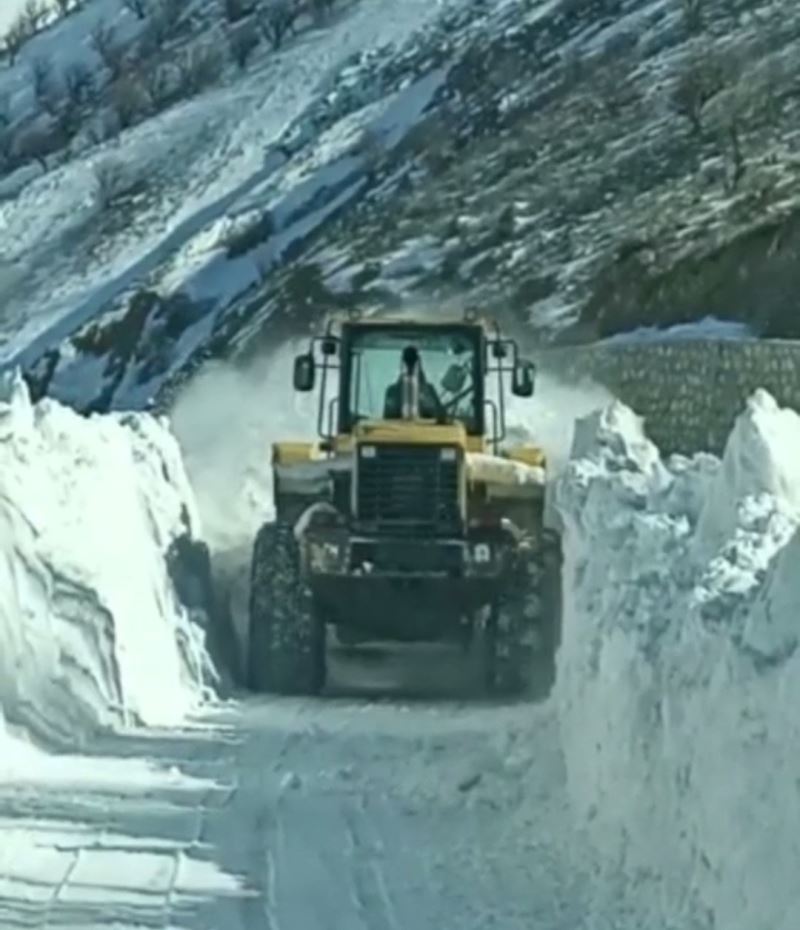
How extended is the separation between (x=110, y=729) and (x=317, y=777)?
2.09 meters

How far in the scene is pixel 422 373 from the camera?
1905 centimetres

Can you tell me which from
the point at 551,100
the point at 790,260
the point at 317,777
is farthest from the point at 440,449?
the point at 551,100

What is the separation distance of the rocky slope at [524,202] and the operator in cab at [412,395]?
102 ft

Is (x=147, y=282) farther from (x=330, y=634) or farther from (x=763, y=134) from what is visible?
(x=330, y=634)

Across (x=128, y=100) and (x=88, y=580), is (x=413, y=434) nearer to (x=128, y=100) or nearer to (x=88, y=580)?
(x=88, y=580)

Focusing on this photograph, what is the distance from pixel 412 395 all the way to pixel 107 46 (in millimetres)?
99066

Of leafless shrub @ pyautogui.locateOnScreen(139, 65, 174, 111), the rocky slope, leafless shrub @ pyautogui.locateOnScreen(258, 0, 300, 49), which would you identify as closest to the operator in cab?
Result: the rocky slope

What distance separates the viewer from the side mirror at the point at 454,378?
19078 millimetres

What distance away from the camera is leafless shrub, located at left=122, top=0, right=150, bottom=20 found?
11907 centimetres

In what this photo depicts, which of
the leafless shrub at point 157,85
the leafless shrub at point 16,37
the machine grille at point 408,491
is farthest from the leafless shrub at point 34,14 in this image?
the machine grille at point 408,491

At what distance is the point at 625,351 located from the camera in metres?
33.7

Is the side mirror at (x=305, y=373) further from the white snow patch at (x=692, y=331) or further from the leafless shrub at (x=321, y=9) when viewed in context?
the leafless shrub at (x=321, y=9)

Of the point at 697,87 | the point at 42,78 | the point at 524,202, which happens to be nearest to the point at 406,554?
the point at 697,87

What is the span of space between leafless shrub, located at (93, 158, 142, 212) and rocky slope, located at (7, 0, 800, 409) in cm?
708
